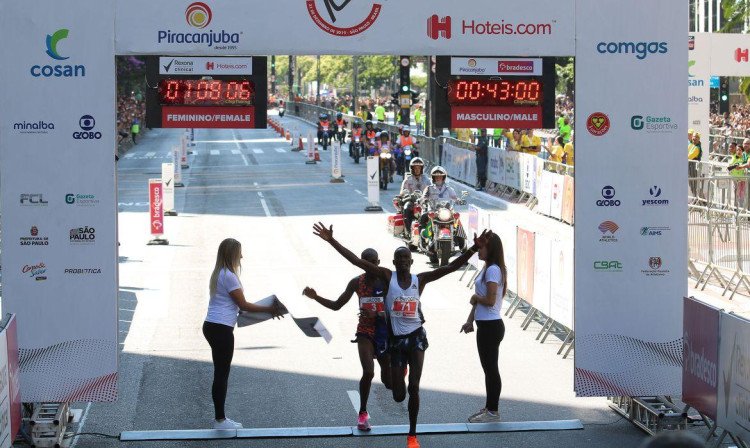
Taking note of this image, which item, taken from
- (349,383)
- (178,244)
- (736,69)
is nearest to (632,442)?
(349,383)

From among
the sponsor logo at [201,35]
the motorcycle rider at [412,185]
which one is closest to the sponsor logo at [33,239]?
the sponsor logo at [201,35]

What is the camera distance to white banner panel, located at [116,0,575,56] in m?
12.4

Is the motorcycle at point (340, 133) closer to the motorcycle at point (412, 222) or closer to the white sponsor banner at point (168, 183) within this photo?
the white sponsor banner at point (168, 183)

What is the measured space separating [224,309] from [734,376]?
4.58 meters

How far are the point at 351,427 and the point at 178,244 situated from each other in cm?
1622

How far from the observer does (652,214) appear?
13.0m

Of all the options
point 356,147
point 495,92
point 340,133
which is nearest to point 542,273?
point 495,92

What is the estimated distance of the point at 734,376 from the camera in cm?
1075

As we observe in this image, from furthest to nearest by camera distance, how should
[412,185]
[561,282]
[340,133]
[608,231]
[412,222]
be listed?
[340,133] → [412,222] → [412,185] → [561,282] → [608,231]

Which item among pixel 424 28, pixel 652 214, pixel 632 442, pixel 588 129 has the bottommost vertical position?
pixel 632 442

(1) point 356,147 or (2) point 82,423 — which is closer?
(2) point 82,423

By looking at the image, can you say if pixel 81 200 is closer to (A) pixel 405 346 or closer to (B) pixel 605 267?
(A) pixel 405 346

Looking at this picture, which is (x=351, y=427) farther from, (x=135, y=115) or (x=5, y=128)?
(x=135, y=115)

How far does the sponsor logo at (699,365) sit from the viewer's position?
1141 cm
